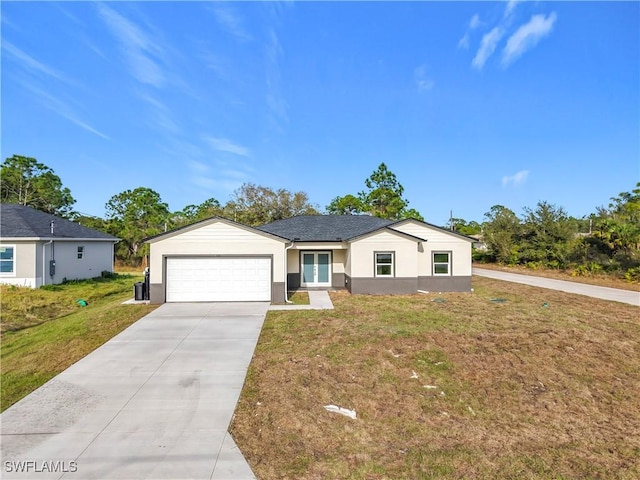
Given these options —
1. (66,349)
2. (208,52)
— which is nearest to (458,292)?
(66,349)

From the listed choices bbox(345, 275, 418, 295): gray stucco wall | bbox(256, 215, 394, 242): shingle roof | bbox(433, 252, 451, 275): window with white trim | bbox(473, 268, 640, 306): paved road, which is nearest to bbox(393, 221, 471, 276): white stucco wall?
bbox(433, 252, 451, 275): window with white trim

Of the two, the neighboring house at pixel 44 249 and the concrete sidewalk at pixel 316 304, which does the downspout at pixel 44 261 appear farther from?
the concrete sidewalk at pixel 316 304

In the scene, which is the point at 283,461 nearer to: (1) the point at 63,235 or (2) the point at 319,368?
(2) the point at 319,368

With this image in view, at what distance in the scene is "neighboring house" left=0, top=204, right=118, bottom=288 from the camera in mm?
17484

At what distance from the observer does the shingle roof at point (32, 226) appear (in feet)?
58.6

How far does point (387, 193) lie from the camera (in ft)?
153

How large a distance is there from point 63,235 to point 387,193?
1491 inches

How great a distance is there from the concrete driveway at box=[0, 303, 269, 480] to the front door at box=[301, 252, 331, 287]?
915cm

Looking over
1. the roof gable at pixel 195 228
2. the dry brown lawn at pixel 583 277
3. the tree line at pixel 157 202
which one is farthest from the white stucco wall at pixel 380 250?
the tree line at pixel 157 202

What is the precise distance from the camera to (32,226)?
18859 mm

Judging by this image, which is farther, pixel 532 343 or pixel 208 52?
pixel 208 52

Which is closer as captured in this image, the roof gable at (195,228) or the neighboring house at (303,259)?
the roof gable at (195,228)

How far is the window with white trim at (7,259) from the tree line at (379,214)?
8.44 metres

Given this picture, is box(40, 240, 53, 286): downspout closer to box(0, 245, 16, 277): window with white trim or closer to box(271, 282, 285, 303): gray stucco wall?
box(0, 245, 16, 277): window with white trim
